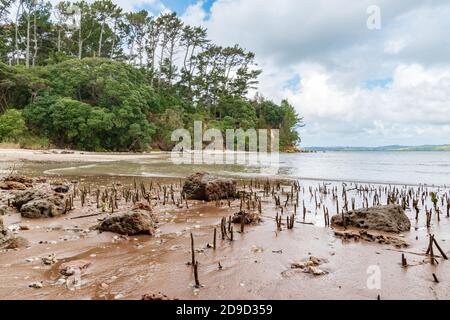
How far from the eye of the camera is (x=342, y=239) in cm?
670

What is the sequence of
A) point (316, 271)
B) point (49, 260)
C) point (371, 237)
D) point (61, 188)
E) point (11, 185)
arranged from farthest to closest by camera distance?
1. point (11, 185)
2. point (61, 188)
3. point (371, 237)
4. point (49, 260)
5. point (316, 271)

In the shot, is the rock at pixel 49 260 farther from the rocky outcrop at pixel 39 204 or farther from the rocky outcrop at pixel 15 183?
the rocky outcrop at pixel 15 183

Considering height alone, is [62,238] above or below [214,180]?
below

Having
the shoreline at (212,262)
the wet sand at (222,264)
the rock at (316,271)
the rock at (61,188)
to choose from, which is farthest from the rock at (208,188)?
the rock at (316,271)

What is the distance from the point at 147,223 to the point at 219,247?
5.80 feet

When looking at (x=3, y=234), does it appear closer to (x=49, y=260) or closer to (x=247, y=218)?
(x=49, y=260)

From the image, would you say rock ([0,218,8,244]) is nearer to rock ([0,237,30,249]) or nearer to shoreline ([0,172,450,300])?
rock ([0,237,30,249])

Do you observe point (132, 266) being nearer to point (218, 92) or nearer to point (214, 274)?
point (214, 274)

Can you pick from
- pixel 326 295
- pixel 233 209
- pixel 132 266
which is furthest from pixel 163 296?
pixel 233 209

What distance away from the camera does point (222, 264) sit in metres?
5.18

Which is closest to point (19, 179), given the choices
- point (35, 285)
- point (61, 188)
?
point (61, 188)

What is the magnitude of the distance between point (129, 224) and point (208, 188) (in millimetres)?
4822
